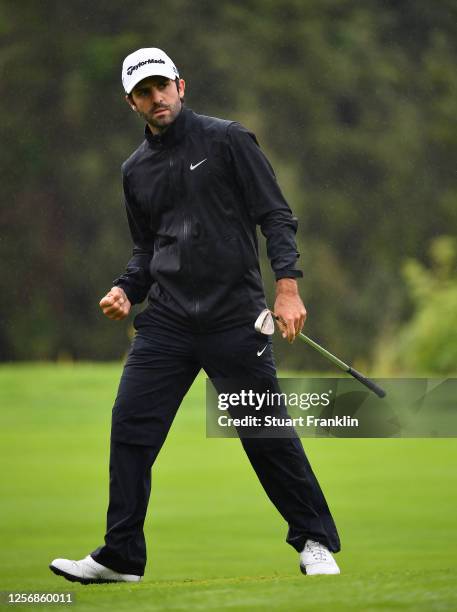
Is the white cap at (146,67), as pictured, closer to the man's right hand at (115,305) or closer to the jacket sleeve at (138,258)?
the jacket sleeve at (138,258)

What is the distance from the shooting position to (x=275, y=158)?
95.8ft

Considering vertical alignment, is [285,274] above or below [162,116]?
below

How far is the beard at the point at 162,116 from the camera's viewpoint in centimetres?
449

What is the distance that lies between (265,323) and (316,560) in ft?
2.51

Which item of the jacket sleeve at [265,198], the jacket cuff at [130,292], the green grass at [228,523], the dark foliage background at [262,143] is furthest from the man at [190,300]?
the dark foliage background at [262,143]

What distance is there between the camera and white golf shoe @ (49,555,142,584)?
14.8 ft

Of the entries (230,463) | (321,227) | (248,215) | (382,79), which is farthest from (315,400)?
(382,79)

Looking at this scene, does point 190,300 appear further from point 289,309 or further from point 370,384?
point 370,384

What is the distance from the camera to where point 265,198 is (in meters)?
4.43

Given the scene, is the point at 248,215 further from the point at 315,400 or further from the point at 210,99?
the point at 210,99

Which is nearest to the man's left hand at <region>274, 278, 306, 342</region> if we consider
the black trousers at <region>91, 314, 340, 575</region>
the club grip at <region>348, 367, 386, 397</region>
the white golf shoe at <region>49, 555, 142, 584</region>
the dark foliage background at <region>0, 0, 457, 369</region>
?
the black trousers at <region>91, 314, 340, 575</region>

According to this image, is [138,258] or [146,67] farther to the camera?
[138,258]

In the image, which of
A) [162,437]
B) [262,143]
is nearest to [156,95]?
[162,437]

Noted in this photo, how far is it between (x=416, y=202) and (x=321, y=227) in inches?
90.4
